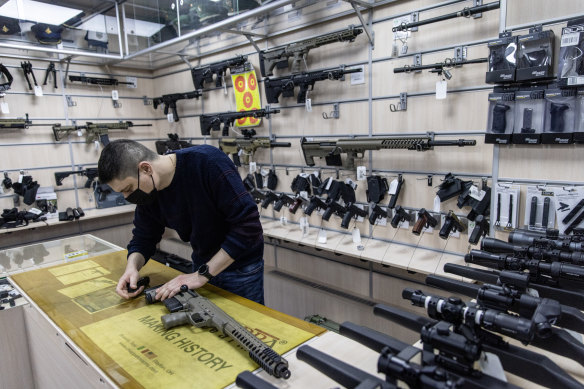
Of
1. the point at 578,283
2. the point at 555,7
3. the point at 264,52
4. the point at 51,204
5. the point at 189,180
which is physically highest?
the point at 264,52

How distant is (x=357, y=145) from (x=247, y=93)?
1.81 meters

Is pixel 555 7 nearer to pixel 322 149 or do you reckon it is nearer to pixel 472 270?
pixel 472 270

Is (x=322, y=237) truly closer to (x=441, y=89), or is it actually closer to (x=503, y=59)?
(x=441, y=89)

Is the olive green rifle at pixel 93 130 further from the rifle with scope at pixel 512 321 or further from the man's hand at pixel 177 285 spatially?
the rifle with scope at pixel 512 321

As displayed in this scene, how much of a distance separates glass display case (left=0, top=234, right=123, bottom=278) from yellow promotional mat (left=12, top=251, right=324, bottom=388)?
49 cm

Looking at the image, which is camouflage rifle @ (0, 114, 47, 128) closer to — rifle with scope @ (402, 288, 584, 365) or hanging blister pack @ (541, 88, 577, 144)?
rifle with scope @ (402, 288, 584, 365)

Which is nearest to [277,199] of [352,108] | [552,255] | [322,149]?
[322,149]

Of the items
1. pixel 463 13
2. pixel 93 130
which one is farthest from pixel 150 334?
pixel 93 130

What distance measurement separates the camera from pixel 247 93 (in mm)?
4488

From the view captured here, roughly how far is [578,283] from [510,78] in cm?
168

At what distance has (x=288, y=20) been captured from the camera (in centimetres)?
400

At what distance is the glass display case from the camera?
2.52m

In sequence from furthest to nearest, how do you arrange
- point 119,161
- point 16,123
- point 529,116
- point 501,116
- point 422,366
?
point 16,123, point 501,116, point 529,116, point 119,161, point 422,366

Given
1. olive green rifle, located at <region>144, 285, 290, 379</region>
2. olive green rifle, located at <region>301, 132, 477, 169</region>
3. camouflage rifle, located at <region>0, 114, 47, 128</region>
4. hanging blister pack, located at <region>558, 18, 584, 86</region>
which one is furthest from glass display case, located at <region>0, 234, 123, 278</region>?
hanging blister pack, located at <region>558, 18, 584, 86</region>
